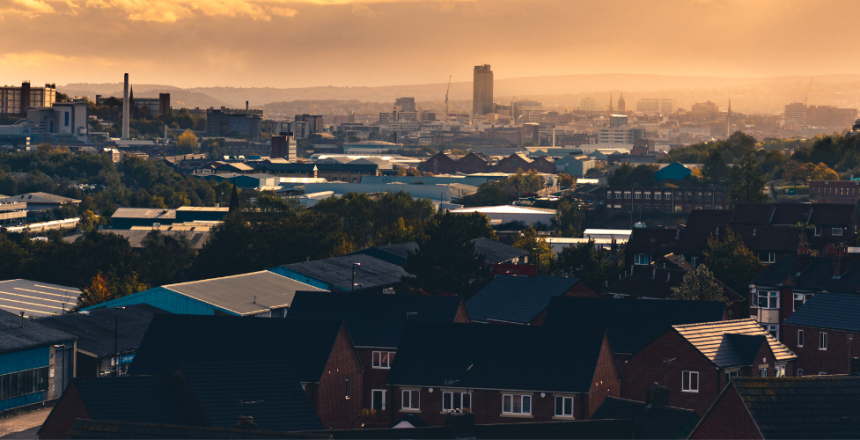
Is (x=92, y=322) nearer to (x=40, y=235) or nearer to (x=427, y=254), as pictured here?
(x=427, y=254)

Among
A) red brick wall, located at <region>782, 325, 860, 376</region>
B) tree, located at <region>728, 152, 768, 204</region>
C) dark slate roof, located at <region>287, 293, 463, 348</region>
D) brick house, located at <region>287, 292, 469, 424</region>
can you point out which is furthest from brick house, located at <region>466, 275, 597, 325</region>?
tree, located at <region>728, 152, 768, 204</region>

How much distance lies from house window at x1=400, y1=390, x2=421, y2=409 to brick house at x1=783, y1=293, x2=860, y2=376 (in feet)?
63.9

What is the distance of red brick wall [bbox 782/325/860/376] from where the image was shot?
157ft

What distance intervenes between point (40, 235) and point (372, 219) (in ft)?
140

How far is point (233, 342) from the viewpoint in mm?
39469

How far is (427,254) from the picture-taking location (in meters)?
64.2

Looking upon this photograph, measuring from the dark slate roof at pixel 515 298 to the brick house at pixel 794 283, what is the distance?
1077 cm

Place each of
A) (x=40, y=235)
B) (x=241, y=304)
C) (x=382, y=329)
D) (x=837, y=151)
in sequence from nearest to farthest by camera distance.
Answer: (x=382, y=329), (x=241, y=304), (x=40, y=235), (x=837, y=151)

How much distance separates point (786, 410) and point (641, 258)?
55.9 meters

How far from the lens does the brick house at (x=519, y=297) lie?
5253 centimetres

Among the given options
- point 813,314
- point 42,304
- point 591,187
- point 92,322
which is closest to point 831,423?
point 813,314

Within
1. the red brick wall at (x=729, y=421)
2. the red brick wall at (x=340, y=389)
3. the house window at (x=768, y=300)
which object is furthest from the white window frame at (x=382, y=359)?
the house window at (x=768, y=300)

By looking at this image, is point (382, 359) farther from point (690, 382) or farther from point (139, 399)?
point (139, 399)

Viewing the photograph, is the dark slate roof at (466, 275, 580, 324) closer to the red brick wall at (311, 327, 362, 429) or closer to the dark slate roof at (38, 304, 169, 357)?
the red brick wall at (311, 327, 362, 429)
